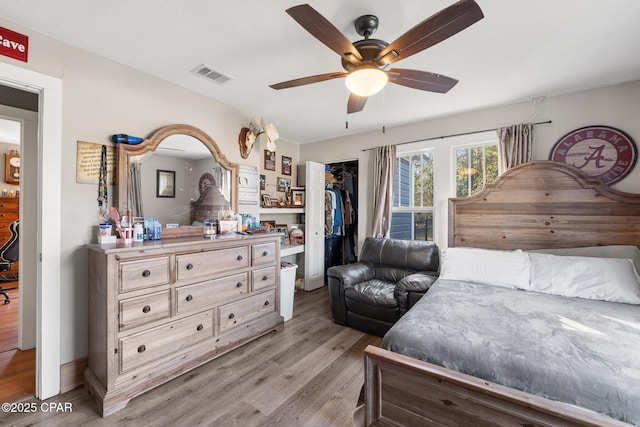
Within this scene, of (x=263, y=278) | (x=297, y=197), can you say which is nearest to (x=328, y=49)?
(x=263, y=278)

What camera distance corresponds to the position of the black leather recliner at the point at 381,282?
8.76ft

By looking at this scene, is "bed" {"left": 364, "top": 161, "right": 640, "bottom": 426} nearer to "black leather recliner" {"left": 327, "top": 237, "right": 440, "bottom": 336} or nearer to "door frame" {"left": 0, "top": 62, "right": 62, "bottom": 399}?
"black leather recliner" {"left": 327, "top": 237, "right": 440, "bottom": 336}

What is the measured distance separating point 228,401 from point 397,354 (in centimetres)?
122

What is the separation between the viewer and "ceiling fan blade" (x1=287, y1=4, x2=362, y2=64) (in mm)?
1220

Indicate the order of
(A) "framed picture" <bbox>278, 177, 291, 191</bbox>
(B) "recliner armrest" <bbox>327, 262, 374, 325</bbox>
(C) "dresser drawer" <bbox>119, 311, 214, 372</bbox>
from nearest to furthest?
(C) "dresser drawer" <bbox>119, 311, 214, 372</bbox>
(B) "recliner armrest" <bbox>327, 262, 374, 325</bbox>
(A) "framed picture" <bbox>278, 177, 291, 191</bbox>

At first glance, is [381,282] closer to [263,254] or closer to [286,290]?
[286,290]

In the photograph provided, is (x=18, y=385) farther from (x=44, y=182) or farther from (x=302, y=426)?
(x=302, y=426)

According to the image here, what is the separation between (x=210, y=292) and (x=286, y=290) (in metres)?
1.03

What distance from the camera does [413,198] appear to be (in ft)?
12.5

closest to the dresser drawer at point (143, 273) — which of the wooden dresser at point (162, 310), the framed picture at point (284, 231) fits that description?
the wooden dresser at point (162, 310)

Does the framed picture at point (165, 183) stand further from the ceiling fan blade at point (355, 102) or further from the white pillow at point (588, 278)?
the white pillow at point (588, 278)

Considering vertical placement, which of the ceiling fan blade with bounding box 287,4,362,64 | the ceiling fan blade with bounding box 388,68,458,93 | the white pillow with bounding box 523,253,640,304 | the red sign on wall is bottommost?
the white pillow with bounding box 523,253,640,304

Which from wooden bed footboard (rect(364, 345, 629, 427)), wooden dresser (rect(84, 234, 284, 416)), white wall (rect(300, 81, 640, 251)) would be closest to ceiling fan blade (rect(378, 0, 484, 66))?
wooden bed footboard (rect(364, 345, 629, 427))

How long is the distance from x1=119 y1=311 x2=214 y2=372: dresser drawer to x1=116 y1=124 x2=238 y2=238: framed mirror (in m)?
0.80
